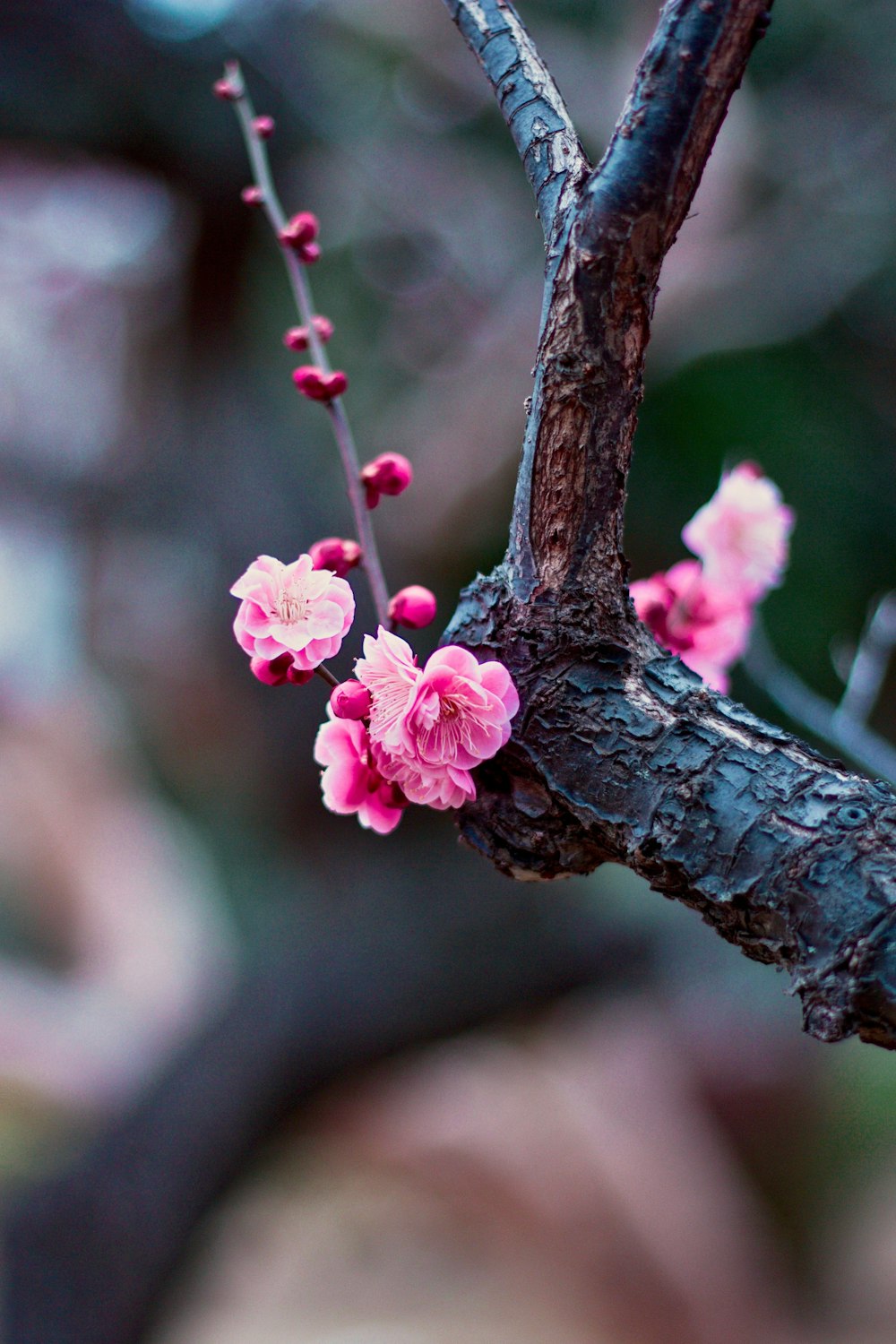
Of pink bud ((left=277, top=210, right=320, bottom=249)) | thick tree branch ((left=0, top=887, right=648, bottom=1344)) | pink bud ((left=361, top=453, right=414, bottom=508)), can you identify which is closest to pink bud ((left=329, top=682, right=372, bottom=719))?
pink bud ((left=361, top=453, right=414, bottom=508))

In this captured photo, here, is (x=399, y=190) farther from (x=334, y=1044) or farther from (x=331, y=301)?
(x=334, y=1044)

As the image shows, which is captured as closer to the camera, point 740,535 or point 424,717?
point 424,717

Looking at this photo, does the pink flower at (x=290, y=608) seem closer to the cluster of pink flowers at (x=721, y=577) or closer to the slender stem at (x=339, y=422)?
the slender stem at (x=339, y=422)

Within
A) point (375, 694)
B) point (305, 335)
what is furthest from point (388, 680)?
point (305, 335)

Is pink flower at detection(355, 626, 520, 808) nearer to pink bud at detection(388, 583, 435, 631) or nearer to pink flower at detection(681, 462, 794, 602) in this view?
pink bud at detection(388, 583, 435, 631)

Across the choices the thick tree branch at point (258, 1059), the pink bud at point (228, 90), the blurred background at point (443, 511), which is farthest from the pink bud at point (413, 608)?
the blurred background at point (443, 511)

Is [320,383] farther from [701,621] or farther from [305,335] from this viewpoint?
[701,621]

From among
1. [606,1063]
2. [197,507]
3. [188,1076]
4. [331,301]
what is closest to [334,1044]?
[188,1076]
